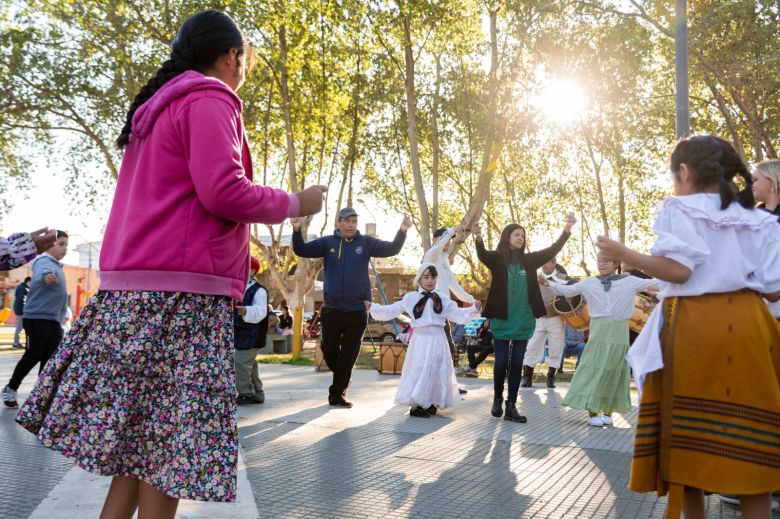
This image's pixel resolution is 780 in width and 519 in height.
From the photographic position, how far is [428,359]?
8484 mm

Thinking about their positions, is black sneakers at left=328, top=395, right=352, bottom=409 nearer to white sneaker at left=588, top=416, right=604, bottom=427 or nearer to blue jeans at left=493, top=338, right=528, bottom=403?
blue jeans at left=493, top=338, right=528, bottom=403

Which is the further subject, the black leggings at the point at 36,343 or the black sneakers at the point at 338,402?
the black sneakers at the point at 338,402

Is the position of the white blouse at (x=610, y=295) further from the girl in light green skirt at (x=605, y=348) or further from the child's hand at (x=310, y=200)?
the child's hand at (x=310, y=200)

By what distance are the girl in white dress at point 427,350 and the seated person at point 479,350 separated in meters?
6.16

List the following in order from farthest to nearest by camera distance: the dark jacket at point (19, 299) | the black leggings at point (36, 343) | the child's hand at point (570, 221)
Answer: the dark jacket at point (19, 299), the black leggings at point (36, 343), the child's hand at point (570, 221)

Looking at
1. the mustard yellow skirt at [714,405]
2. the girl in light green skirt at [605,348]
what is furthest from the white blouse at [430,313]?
the mustard yellow skirt at [714,405]

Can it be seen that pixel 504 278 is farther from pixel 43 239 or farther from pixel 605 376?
pixel 43 239

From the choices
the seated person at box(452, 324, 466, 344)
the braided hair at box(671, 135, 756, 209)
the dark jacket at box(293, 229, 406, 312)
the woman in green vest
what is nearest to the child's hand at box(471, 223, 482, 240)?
the woman in green vest

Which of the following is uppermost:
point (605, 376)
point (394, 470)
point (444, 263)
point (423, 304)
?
point (444, 263)

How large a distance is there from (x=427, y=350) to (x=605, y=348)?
76.4 inches

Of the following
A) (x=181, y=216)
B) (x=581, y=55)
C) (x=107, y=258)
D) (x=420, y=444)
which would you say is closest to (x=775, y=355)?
Answer: (x=181, y=216)

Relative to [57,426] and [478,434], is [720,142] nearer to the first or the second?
[57,426]

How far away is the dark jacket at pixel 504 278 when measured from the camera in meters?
8.38

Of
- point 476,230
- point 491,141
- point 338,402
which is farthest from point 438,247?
point 491,141
